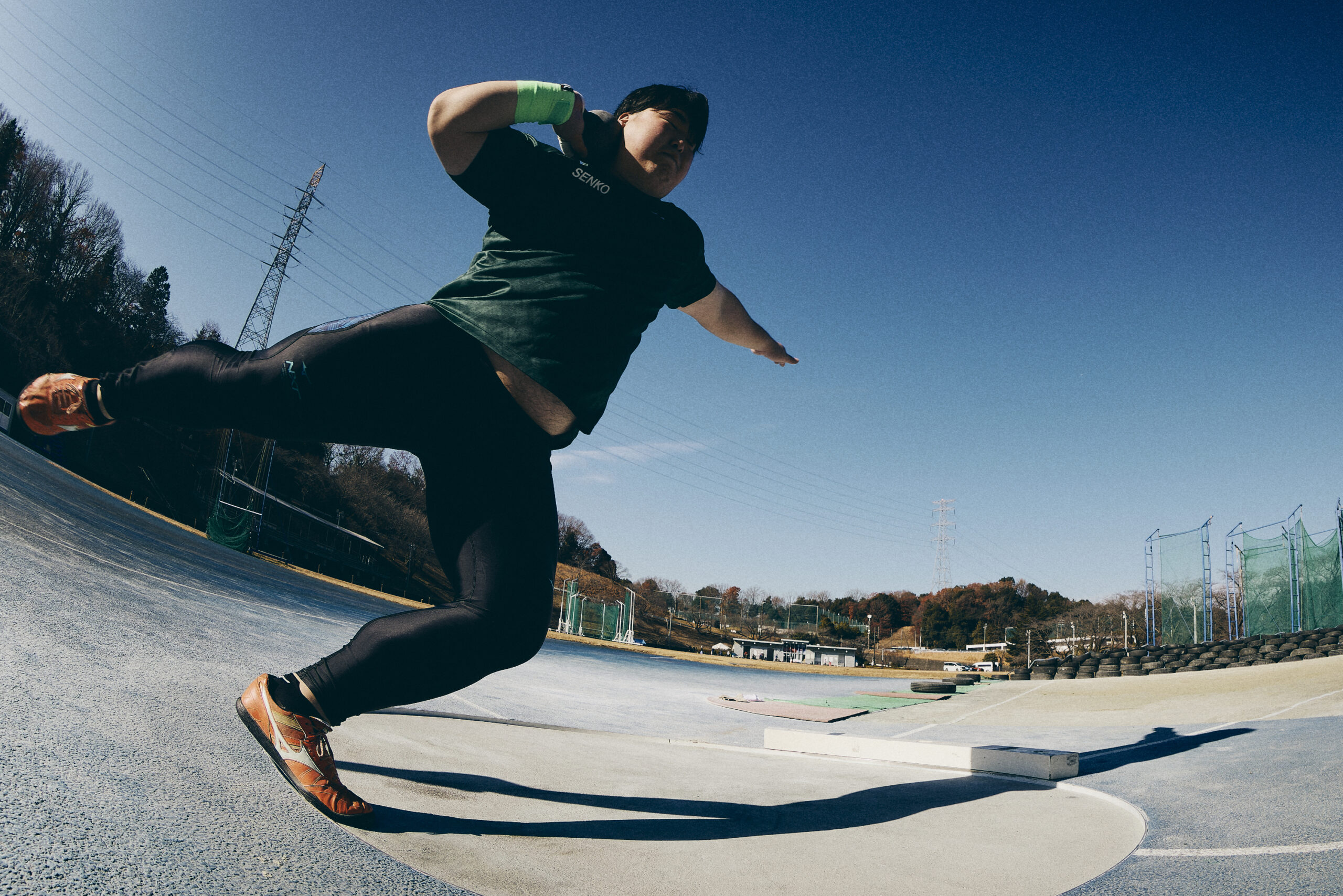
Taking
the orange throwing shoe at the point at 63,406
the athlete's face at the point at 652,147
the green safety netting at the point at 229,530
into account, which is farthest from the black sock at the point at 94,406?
the green safety netting at the point at 229,530

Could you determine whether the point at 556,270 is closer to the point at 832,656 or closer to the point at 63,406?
the point at 63,406

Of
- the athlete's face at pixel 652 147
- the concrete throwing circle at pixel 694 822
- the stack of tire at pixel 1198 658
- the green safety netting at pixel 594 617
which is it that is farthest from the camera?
the green safety netting at pixel 594 617

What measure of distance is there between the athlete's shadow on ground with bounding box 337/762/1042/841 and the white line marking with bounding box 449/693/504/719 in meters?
1.63

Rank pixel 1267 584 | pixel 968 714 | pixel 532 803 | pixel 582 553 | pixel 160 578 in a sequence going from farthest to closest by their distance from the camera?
pixel 582 553 < pixel 1267 584 < pixel 968 714 < pixel 160 578 < pixel 532 803

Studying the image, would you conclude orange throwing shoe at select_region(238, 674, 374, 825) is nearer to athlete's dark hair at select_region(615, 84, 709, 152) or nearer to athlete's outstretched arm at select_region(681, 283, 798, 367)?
athlete's outstretched arm at select_region(681, 283, 798, 367)

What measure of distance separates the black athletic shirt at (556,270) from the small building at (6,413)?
21.8 meters

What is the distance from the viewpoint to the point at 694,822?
1.71m

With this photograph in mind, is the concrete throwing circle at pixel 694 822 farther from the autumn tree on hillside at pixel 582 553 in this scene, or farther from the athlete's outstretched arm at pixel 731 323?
the autumn tree on hillside at pixel 582 553

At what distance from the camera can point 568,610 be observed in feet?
76.3

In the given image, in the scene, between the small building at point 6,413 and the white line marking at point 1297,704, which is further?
the small building at point 6,413

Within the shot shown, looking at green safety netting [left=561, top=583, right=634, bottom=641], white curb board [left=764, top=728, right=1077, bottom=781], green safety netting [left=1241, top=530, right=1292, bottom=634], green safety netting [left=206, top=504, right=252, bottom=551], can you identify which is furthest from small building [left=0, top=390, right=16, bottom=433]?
green safety netting [left=1241, top=530, right=1292, bottom=634]

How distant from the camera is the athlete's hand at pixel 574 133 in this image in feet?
4.91

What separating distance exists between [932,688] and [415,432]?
30.2 ft

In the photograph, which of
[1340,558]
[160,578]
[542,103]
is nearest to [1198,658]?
[1340,558]
